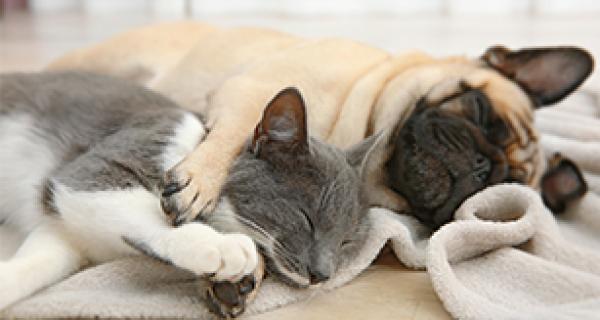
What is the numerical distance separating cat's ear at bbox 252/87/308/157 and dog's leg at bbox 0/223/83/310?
40cm

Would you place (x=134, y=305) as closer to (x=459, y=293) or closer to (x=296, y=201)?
(x=296, y=201)

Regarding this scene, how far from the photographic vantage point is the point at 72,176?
5.12ft

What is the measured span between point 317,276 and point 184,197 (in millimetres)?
300

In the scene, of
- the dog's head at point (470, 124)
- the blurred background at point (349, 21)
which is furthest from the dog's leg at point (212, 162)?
the blurred background at point (349, 21)

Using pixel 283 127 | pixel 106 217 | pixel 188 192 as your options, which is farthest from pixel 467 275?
pixel 106 217

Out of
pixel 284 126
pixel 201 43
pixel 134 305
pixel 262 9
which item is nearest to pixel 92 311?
pixel 134 305

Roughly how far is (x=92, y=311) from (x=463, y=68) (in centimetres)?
121

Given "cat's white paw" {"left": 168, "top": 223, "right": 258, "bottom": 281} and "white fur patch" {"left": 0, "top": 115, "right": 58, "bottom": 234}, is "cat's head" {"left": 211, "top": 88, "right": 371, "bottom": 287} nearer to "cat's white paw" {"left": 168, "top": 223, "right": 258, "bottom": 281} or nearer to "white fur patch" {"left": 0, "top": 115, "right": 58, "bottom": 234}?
"cat's white paw" {"left": 168, "top": 223, "right": 258, "bottom": 281}

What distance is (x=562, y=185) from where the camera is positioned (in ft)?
6.69

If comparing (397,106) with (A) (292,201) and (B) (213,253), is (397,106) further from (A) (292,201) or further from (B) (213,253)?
(B) (213,253)

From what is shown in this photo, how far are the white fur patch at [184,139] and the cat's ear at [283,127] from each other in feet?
0.60

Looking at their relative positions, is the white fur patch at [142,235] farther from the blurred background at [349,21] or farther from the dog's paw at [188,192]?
the blurred background at [349,21]

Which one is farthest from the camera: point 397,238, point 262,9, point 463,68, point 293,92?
point 262,9

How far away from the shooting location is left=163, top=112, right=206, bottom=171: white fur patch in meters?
1.64
